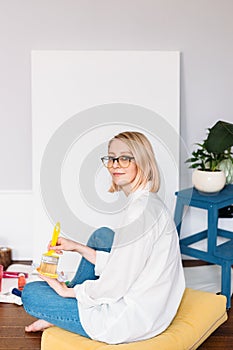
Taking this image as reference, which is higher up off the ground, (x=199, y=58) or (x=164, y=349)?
(x=199, y=58)

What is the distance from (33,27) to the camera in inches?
128

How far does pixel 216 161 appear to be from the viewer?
2986 mm

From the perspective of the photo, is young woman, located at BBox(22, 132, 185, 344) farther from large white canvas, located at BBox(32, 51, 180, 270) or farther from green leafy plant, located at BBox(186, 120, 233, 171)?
large white canvas, located at BBox(32, 51, 180, 270)

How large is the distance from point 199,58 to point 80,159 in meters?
0.80

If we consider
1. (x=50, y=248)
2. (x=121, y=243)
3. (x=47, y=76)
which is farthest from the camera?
(x=47, y=76)

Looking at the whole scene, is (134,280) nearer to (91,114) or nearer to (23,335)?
(23,335)

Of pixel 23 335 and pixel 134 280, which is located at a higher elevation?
pixel 134 280

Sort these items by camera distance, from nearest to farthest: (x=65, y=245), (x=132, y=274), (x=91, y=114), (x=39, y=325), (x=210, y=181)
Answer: (x=132, y=274) → (x=65, y=245) → (x=39, y=325) → (x=210, y=181) → (x=91, y=114)

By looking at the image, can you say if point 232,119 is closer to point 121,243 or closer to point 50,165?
point 50,165

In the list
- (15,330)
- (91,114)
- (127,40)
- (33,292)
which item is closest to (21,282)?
(15,330)

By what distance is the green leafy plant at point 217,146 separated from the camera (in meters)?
2.86

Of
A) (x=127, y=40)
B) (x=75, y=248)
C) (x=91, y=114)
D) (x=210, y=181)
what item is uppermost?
(x=127, y=40)

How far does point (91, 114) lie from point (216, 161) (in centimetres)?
69

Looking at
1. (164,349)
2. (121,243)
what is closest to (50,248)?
(121,243)
